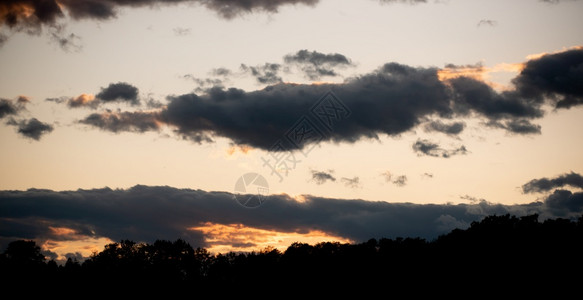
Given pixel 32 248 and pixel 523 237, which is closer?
pixel 523 237

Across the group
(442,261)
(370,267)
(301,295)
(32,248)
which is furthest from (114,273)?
(442,261)

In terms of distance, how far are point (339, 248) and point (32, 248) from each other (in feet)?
331

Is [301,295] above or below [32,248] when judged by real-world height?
below

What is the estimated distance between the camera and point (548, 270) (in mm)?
115875

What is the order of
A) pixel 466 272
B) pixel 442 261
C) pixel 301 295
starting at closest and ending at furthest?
1. pixel 466 272
2. pixel 442 261
3. pixel 301 295

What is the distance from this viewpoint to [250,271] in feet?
613

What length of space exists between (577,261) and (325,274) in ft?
232

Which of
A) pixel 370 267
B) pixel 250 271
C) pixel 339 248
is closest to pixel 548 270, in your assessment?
pixel 370 267

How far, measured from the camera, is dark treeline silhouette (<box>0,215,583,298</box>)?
11975cm

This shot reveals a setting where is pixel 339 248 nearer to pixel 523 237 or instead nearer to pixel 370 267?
pixel 370 267

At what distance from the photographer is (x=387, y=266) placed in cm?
15488

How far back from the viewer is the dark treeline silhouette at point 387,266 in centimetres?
11975

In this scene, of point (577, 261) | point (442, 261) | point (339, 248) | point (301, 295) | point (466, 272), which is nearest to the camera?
point (577, 261)

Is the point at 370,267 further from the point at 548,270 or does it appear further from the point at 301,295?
the point at 548,270
